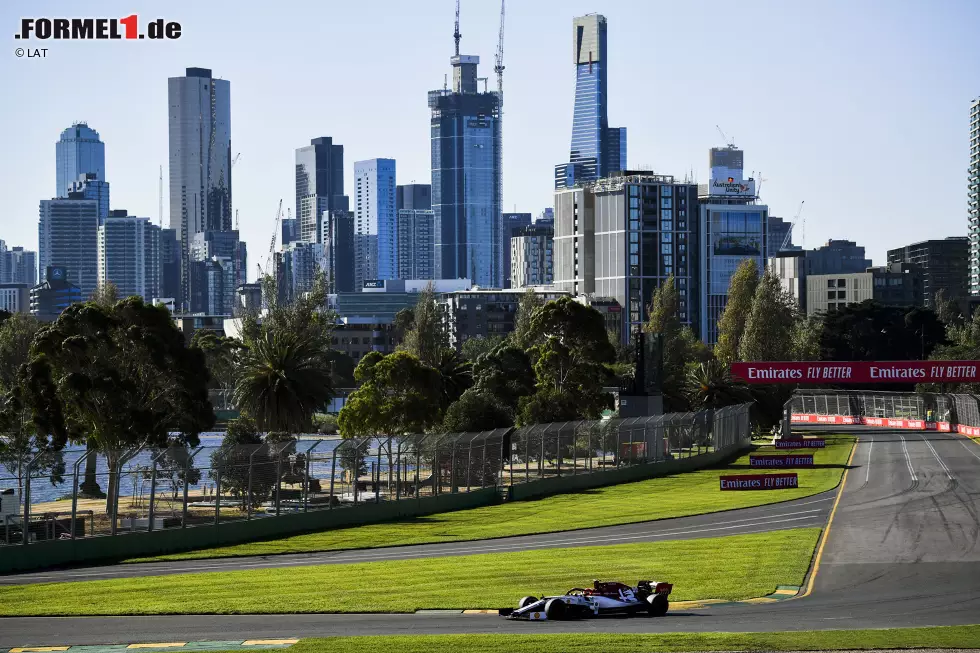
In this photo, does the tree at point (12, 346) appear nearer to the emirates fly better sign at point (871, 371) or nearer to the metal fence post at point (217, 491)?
the emirates fly better sign at point (871, 371)

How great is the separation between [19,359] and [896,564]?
12311 centimetres

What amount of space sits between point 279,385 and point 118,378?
1917 centimetres

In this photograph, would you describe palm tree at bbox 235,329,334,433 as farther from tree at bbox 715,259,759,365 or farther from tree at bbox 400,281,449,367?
tree at bbox 715,259,759,365

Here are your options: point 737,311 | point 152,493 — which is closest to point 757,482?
point 152,493

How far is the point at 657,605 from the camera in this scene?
35.5 meters

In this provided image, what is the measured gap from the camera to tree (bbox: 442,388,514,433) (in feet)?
301

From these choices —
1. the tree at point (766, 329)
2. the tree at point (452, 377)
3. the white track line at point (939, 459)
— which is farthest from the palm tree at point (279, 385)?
the tree at point (766, 329)

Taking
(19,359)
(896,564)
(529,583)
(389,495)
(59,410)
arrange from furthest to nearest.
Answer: (19,359) → (59,410) → (389,495) → (896,564) → (529,583)

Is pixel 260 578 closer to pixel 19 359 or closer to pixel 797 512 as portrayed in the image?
pixel 797 512

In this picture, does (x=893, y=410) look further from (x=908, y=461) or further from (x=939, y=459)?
(x=908, y=461)

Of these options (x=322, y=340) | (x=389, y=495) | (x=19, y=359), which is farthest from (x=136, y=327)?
(x=19, y=359)

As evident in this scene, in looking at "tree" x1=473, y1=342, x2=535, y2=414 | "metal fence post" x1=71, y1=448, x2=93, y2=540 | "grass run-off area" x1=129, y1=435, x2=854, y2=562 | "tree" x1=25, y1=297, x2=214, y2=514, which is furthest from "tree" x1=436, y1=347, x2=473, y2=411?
"metal fence post" x1=71, y1=448, x2=93, y2=540

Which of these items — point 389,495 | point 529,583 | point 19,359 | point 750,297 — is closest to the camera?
point 529,583

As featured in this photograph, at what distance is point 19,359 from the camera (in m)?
150
